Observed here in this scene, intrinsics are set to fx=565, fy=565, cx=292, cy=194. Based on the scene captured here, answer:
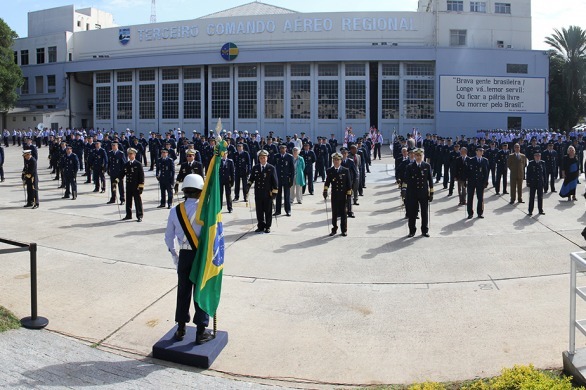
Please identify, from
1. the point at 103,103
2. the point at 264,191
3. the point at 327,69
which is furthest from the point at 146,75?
the point at 264,191

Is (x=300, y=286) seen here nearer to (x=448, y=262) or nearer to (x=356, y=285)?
(x=356, y=285)

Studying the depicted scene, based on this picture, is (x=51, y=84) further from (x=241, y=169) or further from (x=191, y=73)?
(x=241, y=169)

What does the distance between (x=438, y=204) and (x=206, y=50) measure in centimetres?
3860

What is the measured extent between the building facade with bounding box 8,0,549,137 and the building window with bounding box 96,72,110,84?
85 cm

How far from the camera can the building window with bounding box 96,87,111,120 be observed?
57.2m

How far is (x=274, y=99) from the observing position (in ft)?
167

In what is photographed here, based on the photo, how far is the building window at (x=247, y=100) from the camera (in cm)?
5144

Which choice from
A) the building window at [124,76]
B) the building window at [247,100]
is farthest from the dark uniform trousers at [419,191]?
the building window at [124,76]

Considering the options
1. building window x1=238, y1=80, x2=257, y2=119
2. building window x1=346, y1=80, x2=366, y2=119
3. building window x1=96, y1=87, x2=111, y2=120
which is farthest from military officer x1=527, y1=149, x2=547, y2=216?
building window x1=96, y1=87, x2=111, y2=120

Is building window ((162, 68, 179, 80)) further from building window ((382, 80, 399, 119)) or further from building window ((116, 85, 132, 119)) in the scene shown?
building window ((382, 80, 399, 119))

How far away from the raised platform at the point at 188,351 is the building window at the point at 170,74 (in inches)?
1975

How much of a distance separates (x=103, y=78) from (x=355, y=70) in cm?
2601

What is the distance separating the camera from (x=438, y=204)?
60.4 feet

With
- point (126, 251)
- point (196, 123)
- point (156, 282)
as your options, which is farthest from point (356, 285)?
point (196, 123)
